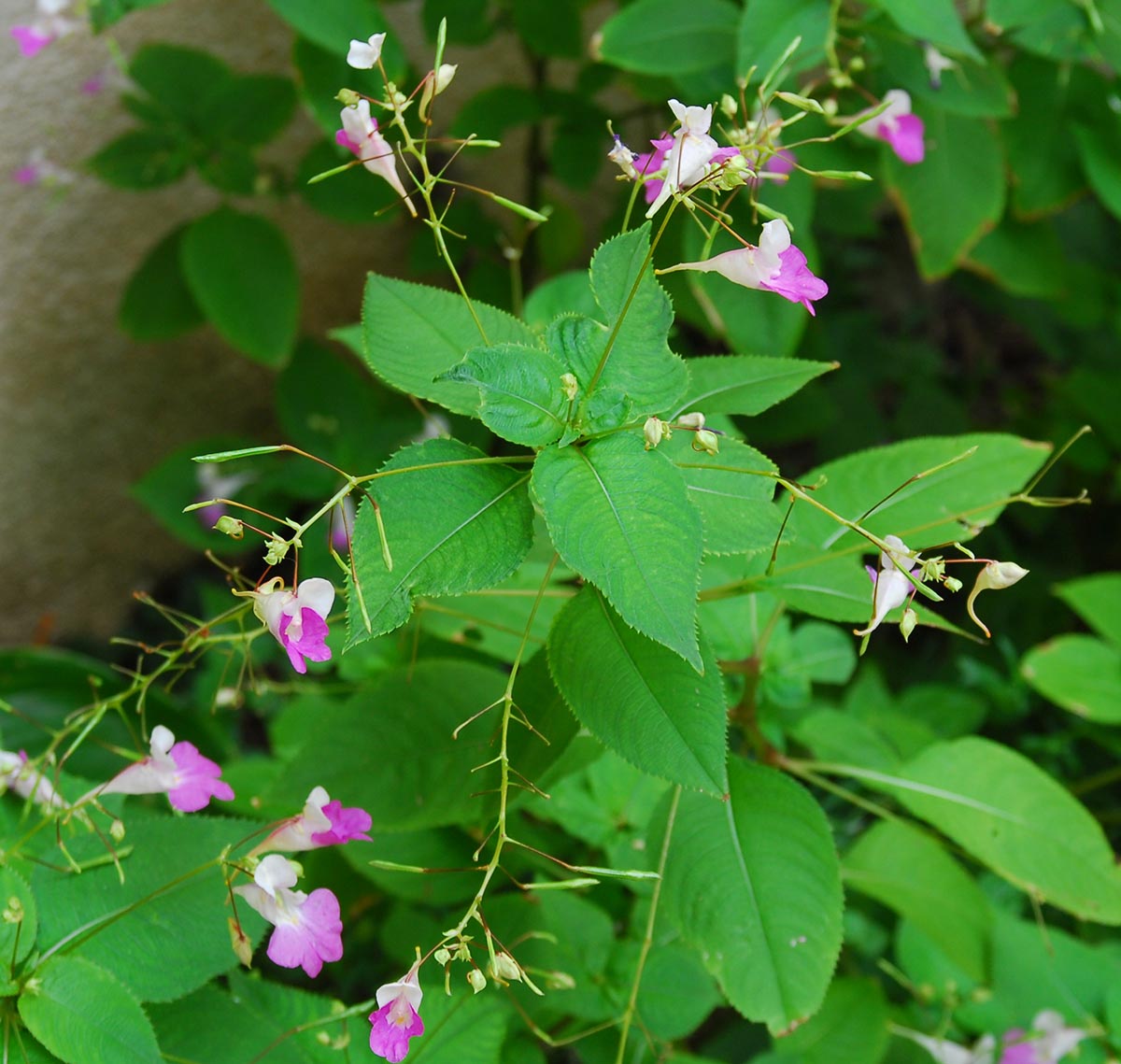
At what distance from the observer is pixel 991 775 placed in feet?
2.69

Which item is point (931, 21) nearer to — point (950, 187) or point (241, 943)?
point (950, 187)

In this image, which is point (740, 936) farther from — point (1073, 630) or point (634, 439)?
point (1073, 630)

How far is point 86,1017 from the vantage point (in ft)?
1.78

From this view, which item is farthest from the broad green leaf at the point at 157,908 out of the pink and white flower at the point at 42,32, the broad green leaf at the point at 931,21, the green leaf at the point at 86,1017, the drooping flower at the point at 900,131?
the pink and white flower at the point at 42,32

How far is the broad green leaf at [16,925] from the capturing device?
564 mm

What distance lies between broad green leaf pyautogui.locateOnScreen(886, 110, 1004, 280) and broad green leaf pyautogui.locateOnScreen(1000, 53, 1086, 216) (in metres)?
0.08

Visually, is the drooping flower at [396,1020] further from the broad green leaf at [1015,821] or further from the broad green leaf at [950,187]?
the broad green leaf at [950,187]

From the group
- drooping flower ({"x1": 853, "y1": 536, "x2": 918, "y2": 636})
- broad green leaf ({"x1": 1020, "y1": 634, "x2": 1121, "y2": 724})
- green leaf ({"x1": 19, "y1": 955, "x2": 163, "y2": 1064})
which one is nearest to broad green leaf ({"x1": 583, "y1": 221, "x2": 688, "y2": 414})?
drooping flower ({"x1": 853, "y1": 536, "x2": 918, "y2": 636})

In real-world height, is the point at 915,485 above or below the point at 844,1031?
above

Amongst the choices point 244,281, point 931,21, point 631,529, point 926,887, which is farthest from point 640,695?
point 244,281

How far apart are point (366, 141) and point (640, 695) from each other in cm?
33

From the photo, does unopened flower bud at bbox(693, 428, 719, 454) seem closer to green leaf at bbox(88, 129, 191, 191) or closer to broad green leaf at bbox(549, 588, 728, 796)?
broad green leaf at bbox(549, 588, 728, 796)

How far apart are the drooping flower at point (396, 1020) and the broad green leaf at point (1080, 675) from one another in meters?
0.80

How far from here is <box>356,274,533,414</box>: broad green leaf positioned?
588 millimetres
